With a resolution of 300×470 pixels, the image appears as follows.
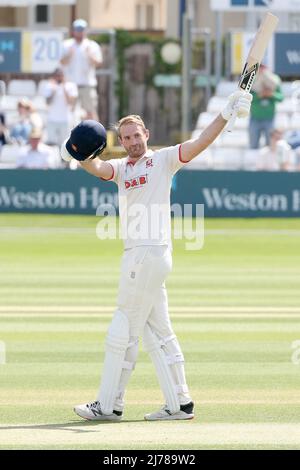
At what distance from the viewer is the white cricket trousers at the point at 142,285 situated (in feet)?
27.5

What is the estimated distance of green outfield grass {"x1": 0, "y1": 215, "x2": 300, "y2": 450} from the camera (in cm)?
788

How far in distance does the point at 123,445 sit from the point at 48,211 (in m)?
18.0

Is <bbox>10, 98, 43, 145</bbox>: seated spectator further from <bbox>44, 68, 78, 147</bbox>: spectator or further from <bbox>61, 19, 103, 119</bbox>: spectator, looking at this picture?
<bbox>61, 19, 103, 119</bbox>: spectator

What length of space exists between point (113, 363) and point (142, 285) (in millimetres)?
470

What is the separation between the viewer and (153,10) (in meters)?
42.0

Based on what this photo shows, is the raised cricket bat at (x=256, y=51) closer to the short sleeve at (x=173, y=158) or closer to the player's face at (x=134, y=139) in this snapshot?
the short sleeve at (x=173, y=158)

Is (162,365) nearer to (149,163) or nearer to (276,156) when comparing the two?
(149,163)

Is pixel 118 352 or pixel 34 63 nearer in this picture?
pixel 118 352

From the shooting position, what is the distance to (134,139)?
8.44 metres

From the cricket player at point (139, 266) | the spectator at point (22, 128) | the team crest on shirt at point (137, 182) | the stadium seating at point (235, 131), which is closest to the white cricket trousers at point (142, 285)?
the cricket player at point (139, 266)

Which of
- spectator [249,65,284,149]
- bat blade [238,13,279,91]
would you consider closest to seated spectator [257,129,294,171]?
spectator [249,65,284,149]

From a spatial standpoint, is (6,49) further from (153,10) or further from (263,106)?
(153,10)
